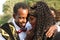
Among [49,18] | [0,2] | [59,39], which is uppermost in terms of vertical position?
[49,18]

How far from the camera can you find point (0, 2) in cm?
828

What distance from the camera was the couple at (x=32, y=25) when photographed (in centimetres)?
283

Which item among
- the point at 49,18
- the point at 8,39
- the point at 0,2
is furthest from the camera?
the point at 0,2

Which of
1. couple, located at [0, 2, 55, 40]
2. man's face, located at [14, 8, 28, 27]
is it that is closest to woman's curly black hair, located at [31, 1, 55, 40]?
couple, located at [0, 2, 55, 40]

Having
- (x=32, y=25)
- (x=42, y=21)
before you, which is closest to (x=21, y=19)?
(x=32, y=25)

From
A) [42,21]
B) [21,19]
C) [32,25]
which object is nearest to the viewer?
[42,21]

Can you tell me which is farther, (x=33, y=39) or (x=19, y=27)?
(x=19, y=27)

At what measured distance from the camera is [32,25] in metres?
2.95

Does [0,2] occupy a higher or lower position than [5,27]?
lower

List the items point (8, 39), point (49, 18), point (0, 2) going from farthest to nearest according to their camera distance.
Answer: point (0, 2), point (8, 39), point (49, 18)

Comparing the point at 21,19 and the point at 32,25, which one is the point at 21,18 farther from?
the point at 32,25

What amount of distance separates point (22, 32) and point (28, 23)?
131 mm

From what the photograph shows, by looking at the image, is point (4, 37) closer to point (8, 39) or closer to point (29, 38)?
point (8, 39)

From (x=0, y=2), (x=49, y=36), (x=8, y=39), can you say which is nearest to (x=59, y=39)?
(x=49, y=36)
